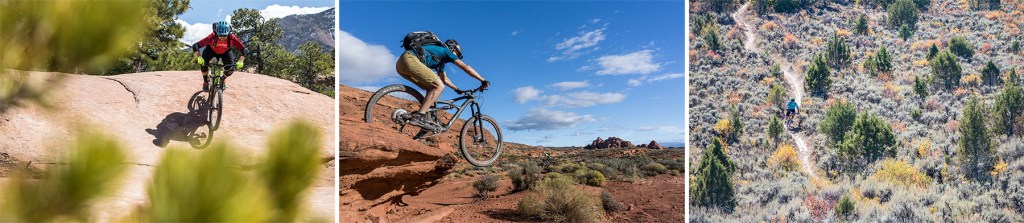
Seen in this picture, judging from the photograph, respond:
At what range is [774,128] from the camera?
7.40 m

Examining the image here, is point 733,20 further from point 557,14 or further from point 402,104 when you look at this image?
point 402,104

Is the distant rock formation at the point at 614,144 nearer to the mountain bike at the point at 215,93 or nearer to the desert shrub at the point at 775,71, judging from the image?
the desert shrub at the point at 775,71

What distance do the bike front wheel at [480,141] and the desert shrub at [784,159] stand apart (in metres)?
3.16

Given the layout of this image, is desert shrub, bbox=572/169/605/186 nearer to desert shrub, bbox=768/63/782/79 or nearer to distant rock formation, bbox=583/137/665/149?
distant rock formation, bbox=583/137/665/149

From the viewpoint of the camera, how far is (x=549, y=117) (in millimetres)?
6375

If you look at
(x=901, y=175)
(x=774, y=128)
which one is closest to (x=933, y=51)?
(x=901, y=175)

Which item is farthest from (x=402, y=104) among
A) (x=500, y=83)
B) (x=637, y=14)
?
(x=637, y=14)

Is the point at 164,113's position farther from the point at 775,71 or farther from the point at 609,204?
the point at 775,71

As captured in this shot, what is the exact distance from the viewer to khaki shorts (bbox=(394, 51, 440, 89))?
5.33 metres

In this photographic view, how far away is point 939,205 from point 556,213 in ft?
12.5

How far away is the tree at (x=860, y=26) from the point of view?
7852 millimetres

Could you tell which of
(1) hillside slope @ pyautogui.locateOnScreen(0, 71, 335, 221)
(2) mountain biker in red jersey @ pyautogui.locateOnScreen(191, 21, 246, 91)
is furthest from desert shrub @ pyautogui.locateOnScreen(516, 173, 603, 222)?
(2) mountain biker in red jersey @ pyautogui.locateOnScreen(191, 21, 246, 91)

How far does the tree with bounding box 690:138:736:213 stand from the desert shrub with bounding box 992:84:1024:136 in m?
2.61

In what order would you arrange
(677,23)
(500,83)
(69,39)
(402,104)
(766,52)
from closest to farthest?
(69,39) → (402,104) → (500,83) → (677,23) → (766,52)
